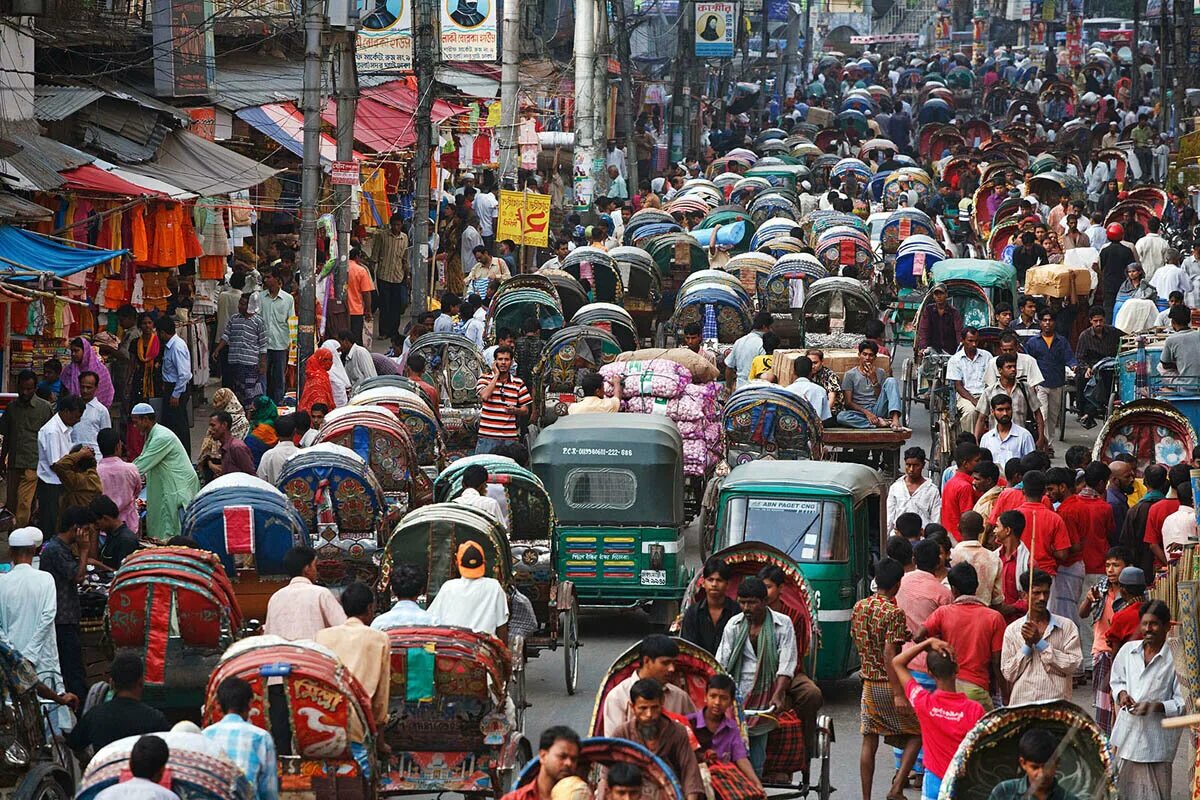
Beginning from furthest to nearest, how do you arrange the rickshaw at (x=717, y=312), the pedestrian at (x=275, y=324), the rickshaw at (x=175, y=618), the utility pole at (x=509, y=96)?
the utility pole at (x=509, y=96) → the rickshaw at (x=717, y=312) → the pedestrian at (x=275, y=324) → the rickshaw at (x=175, y=618)

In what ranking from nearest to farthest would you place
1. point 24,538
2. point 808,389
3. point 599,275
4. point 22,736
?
point 22,736 → point 24,538 → point 808,389 → point 599,275

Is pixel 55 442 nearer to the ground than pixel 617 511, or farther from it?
farther from it

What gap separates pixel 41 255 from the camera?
63.6 ft

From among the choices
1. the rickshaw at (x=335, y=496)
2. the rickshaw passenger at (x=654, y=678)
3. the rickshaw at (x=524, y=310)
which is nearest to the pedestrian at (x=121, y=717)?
the rickshaw passenger at (x=654, y=678)

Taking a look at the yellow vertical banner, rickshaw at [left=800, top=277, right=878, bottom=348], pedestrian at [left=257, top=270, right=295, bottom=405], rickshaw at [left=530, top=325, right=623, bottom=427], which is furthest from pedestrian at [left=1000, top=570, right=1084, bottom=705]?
the yellow vertical banner

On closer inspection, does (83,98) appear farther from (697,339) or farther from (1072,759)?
(1072,759)

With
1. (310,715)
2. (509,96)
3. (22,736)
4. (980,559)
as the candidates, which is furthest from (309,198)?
(310,715)

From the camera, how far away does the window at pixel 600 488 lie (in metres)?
16.5

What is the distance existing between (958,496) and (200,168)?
12.8 meters

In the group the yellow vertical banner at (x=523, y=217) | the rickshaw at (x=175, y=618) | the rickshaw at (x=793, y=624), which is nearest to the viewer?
the rickshaw at (x=793, y=624)

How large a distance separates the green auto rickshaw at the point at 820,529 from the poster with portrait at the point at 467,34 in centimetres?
Result: 1657

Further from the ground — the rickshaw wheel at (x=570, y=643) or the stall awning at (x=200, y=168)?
the stall awning at (x=200, y=168)

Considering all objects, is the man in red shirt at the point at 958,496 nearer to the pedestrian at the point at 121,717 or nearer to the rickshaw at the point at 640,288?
the pedestrian at the point at 121,717

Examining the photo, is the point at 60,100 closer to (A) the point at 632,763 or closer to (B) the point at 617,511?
(B) the point at 617,511
